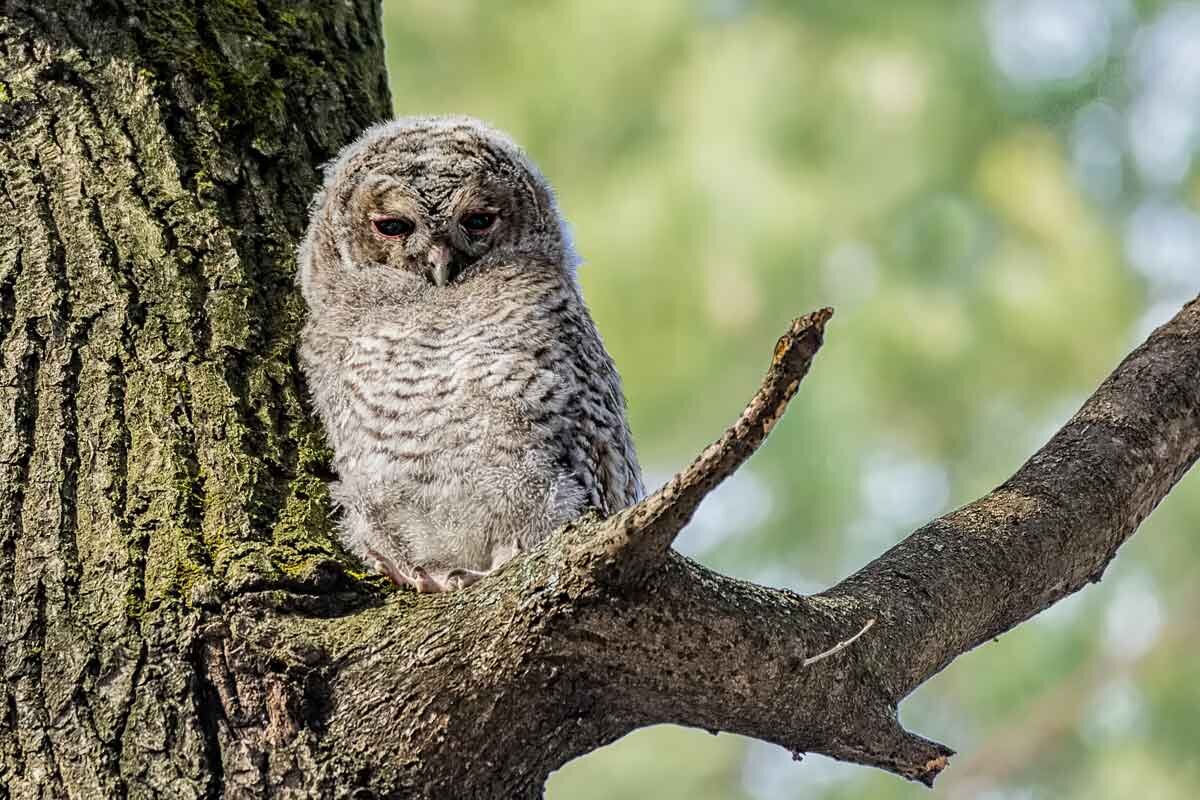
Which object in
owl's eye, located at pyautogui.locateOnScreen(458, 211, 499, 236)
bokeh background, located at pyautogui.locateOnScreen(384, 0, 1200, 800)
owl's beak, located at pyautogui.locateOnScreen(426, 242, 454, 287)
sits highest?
bokeh background, located at pyautogui.locateOnScreen(384, 0, 1200, 800)

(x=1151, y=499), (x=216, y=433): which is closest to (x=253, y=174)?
(x=216, y=433)

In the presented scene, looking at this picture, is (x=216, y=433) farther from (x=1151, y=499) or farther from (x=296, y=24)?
(x=1151, y=499)

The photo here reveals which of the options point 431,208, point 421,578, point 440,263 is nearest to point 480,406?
point 421,578

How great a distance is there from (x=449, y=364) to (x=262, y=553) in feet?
1.90

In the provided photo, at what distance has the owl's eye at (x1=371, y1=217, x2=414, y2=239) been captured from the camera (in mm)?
2885

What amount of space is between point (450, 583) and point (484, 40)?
11.6 feet

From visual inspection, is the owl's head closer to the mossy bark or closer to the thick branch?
the mossy bark

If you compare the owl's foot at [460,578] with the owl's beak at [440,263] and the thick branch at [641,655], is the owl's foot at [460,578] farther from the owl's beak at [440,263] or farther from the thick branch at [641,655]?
the owl's beak at [440,263]

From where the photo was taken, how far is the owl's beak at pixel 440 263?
9.16 feet

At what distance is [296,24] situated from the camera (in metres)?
2.86

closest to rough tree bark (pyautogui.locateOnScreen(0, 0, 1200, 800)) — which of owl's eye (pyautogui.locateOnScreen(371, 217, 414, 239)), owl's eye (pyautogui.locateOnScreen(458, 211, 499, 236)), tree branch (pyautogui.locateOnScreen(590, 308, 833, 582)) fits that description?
tree branch (pyautogui.locateOnScreen(590, 308, 833, 582))

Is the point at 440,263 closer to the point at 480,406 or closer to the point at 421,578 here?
the point at 480,406

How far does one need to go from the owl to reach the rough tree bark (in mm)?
94

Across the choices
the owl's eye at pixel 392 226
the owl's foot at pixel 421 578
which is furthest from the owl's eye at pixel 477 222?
the owl's foot at pixel 421 578
